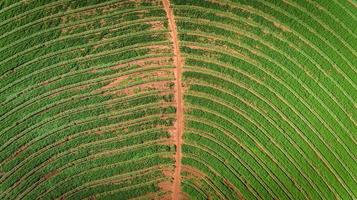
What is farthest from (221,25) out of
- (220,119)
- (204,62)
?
(220,119)

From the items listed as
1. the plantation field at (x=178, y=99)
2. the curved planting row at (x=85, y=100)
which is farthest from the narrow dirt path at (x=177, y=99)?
the curved planting row at (x=85, y=100)

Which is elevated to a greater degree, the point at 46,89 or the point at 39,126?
the point at 46,89

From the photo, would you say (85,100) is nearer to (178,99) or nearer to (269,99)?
(178,99)

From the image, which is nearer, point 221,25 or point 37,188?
A: point 37,188

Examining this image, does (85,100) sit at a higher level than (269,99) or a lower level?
lower

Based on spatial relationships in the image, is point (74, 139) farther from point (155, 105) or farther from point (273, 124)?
point (273, 124)

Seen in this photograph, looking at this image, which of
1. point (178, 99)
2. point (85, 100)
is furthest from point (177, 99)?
point (85, 100)

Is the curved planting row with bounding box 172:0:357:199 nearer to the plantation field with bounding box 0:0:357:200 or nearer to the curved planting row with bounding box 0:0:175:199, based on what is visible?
the plantation field with bounding box 0:0:357:200
